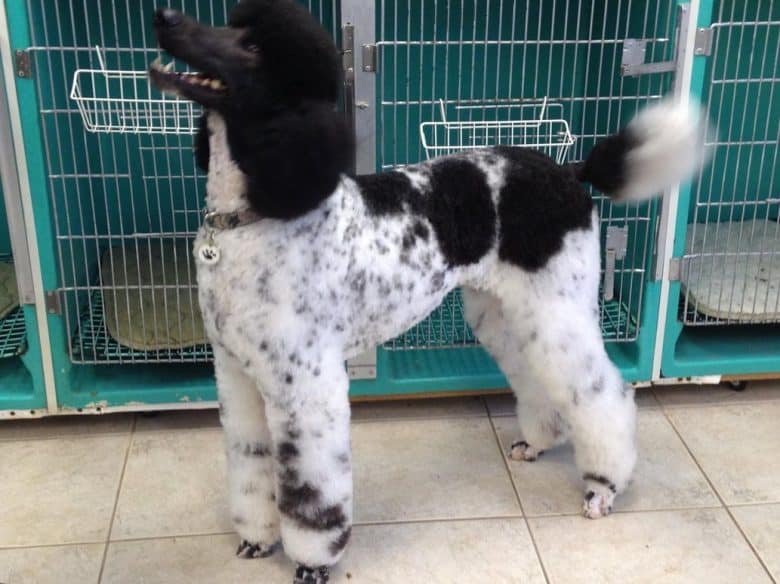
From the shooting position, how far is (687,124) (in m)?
1.63

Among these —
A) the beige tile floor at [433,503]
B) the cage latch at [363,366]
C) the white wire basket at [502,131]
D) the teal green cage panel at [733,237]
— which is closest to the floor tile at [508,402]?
the beige tile floor at [433,503]

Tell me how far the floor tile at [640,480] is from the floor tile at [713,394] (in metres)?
→ 0.17

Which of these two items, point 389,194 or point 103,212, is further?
point 103,212

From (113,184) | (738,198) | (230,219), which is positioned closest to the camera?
(230,219)

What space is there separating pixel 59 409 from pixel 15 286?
0.43 metres

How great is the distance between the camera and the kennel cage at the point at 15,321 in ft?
6.24

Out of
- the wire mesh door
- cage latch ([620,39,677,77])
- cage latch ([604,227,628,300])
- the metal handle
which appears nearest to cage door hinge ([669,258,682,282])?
cage latch ([604,227,628,300])

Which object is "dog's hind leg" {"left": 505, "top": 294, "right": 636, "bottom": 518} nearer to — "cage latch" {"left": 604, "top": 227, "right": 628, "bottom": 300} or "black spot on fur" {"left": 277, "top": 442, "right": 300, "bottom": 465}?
"cage latch" {"left": 604, "top": 227, "right": 628, "bottom": 300}

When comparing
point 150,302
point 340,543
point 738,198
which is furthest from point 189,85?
point 738,198

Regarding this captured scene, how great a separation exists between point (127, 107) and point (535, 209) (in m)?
1.06

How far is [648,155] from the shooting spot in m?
1.64

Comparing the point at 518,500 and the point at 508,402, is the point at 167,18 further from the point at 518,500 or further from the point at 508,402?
the point at 508,402

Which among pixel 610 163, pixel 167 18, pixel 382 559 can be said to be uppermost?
pixel 167 18

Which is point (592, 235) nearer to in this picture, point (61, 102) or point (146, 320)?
point (146, 320)
